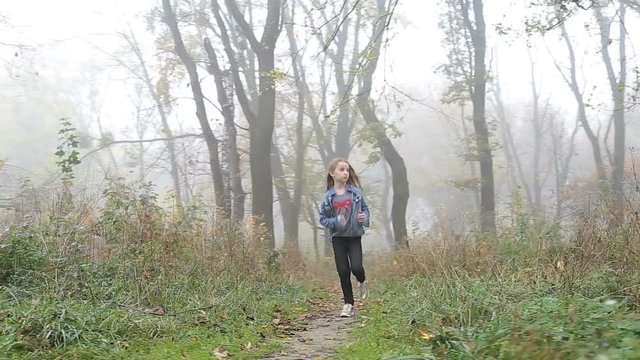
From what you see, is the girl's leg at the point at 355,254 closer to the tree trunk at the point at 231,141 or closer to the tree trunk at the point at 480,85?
the tree trunk at the point at 231,141

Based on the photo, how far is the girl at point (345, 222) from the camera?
734cm

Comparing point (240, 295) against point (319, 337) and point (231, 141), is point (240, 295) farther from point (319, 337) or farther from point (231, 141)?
point (231, 141)

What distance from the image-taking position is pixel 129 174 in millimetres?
9555

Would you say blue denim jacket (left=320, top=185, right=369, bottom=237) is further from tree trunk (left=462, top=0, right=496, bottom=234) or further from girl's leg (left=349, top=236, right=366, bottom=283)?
tree trunk (left=462, top=0, right=496, bottom=234)

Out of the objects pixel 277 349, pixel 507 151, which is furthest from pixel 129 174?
pixel 507 151

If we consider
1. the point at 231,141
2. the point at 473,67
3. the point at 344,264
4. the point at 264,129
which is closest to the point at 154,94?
the point at 231,141

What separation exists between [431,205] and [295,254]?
4231 centimetres

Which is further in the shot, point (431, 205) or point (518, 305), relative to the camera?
point (431, 205)

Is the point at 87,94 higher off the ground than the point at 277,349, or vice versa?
the point at 87,94

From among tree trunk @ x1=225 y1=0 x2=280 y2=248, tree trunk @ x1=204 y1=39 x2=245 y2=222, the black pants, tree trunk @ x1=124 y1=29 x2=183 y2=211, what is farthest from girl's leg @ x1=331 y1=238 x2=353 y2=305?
tree trunk @ x1=124 y1=29 x2=183 y2=211

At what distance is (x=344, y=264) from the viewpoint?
7.38 m

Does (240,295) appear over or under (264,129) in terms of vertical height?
under

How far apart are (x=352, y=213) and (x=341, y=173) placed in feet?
1.76

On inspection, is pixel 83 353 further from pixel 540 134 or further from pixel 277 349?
pixel 540 134
